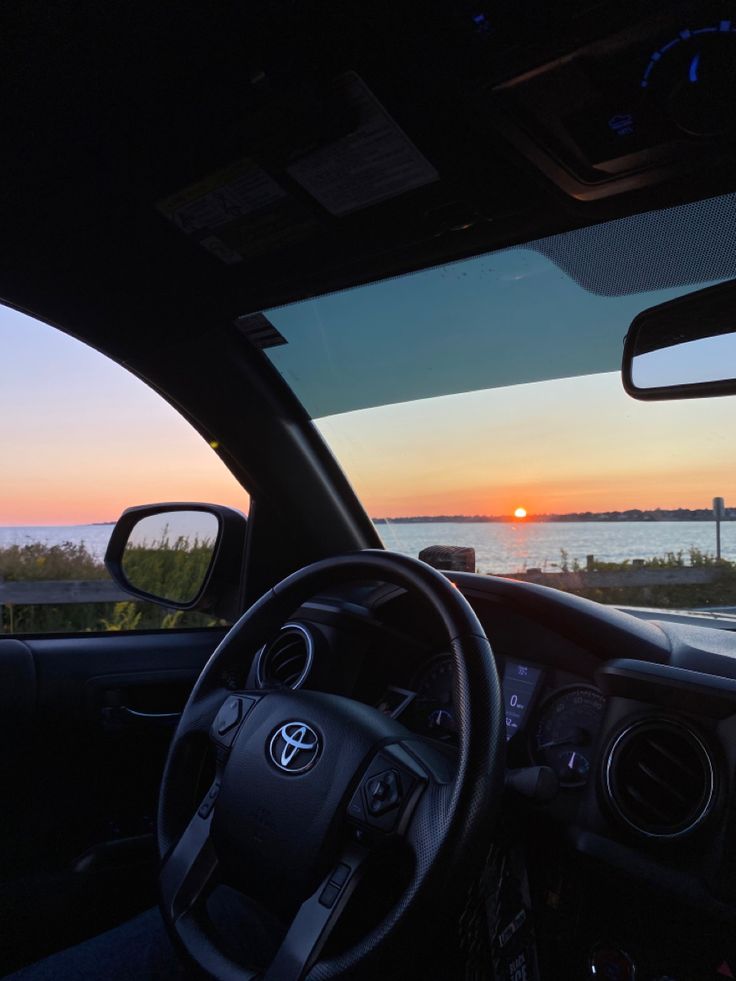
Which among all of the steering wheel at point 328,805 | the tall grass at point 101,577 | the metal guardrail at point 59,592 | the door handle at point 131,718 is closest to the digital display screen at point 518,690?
the steering wheel at point 328,805

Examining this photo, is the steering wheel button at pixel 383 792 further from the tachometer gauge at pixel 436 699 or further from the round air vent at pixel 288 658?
the round air vent at pixel 288 658

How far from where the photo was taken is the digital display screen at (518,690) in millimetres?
1939

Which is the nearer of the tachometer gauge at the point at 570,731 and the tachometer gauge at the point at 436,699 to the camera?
the tachometer gauge at the point at 570,731

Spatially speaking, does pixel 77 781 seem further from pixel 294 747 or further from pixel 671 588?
pixel 671 588

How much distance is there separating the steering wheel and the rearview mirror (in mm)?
901

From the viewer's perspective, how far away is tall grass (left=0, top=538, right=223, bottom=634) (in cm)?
248

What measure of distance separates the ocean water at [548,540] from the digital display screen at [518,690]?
33cm

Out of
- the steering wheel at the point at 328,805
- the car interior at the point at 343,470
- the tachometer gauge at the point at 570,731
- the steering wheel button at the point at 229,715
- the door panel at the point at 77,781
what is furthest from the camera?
the door panel at the point at 77,781

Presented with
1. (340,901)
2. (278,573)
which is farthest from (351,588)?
(340,901)

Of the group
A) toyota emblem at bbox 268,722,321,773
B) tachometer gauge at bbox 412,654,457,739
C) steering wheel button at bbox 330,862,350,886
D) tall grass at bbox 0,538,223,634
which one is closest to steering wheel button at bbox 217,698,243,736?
toyota emblem at bbox 268,722,321,773

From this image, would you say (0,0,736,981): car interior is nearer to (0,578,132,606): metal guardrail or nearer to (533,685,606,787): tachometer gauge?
(533,685,606,787): tachometer gauge

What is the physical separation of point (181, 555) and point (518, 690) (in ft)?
5.01

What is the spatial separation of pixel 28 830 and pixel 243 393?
163 centimetres

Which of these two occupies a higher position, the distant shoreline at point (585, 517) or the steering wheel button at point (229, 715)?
the distant shoreline at point (585, 517)
